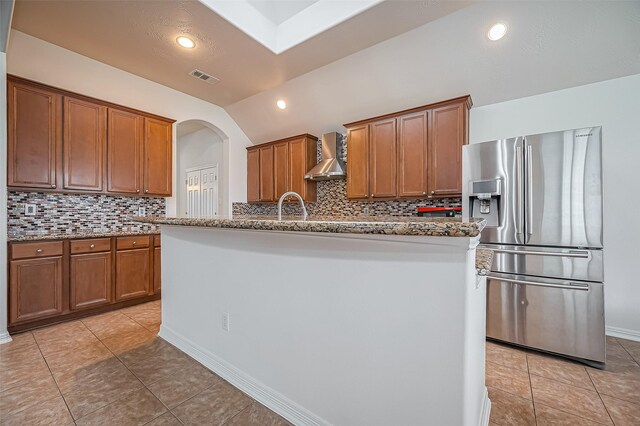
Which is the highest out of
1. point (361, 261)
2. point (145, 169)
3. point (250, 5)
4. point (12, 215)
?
point (250, 5)

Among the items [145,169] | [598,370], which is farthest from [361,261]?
[145,169]

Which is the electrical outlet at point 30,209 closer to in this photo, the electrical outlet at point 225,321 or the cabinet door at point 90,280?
the cabinet door at point 90,280

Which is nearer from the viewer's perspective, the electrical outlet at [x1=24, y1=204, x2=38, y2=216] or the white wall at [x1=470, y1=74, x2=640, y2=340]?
the white wall at [x1=470, y1=74, x2=640, y2=340]

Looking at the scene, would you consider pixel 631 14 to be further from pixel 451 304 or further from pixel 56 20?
pixel 56 20

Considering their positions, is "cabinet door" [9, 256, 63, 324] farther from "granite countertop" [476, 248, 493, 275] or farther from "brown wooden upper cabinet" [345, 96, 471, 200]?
"granite countertop" [476, 248, 493, 275]

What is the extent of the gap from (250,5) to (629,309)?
480cm

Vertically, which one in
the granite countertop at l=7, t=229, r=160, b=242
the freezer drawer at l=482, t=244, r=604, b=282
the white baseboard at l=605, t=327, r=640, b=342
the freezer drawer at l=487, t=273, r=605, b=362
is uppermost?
the granite countertop at l=7, t=229, r=160, b=242

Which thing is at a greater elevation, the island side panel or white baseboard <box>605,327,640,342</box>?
the island side panel

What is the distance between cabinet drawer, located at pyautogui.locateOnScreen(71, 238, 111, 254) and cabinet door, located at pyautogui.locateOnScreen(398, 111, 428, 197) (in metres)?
3.55

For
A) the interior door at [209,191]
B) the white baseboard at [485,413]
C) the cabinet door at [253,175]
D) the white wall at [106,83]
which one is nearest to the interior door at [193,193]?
the interior door at [209,191]

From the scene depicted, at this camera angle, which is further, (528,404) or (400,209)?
(400,209)

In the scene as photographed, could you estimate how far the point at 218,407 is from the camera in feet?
5.15

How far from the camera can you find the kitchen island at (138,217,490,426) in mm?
964

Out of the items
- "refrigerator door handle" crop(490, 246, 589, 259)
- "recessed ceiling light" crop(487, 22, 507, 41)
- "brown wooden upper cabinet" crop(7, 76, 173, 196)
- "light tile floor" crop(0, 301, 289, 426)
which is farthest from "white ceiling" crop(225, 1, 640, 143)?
"light tile floor" crop(0, 301, 289, 426)
